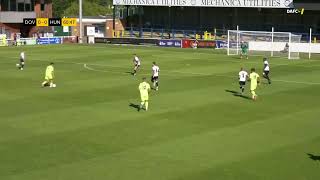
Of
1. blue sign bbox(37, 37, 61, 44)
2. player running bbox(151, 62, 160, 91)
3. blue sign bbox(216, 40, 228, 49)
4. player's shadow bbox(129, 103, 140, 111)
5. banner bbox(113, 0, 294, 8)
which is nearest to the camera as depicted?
player's shadow bbox(129, 103, 140, 111)

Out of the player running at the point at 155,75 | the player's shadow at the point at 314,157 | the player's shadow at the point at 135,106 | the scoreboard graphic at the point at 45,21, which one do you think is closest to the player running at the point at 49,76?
the player running at the point at 155,75

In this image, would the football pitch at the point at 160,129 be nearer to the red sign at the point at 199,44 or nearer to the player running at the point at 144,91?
the player running at the point at 144,91

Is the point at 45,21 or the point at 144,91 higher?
the point at 45,21

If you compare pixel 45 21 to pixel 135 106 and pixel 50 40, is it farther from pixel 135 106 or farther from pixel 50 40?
pixel 135 106

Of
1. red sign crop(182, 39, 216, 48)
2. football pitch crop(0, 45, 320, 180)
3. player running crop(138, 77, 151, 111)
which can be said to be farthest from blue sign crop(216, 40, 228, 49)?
player running crop(138, 77, 151, 111)

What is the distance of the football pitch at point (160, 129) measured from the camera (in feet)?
56.1

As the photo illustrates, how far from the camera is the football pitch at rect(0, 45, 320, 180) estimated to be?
17.1 m

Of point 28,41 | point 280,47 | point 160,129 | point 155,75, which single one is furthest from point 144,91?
point 28,41

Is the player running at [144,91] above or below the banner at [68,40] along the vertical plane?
below

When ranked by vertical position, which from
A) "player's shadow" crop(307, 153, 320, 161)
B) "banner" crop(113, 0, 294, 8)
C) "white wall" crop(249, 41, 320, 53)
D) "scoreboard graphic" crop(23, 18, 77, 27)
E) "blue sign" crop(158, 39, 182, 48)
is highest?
"banner" crop(113, 0, 294, 8)

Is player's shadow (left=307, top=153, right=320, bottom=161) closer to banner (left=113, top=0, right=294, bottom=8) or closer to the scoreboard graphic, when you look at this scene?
banner (left=113, top=0, right=294, bottom=8)

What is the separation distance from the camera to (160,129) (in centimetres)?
2286

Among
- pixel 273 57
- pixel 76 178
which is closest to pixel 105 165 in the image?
pixel 76 178

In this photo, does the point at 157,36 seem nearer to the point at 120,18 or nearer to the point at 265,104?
the point at 120,18
